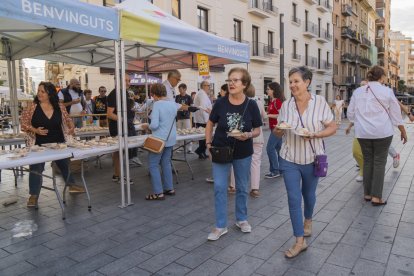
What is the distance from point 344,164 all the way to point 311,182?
4.79 m

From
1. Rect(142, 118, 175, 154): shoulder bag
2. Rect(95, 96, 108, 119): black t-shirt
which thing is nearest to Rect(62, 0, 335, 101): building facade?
Rect(95, 96, 108, 119): black t-shirt

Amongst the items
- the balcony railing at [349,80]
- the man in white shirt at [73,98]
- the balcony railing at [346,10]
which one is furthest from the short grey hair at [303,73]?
the balcony railing at [346,10]

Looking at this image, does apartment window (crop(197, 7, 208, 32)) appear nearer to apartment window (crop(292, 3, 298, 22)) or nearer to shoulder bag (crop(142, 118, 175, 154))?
apartment window (crop(292, 3, 298, 22))

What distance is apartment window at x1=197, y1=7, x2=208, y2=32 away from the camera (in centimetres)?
1850

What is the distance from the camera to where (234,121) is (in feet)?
11.3

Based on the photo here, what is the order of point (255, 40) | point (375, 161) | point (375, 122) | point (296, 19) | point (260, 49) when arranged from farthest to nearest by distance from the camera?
point (296, 19)
point (260, 49)
point (255, 40)
point (375, 161)
point (375, 122)

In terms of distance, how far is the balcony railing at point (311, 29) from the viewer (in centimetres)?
2986

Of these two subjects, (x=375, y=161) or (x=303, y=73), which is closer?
(x=303, y=73)

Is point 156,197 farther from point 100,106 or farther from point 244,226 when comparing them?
point 100,106

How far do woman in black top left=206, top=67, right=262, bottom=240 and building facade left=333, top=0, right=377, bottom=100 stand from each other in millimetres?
37883

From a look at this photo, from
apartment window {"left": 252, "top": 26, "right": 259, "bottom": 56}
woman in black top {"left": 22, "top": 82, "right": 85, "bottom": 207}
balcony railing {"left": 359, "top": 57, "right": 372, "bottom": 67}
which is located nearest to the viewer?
woman in black top {"left": 22, "top": 82, "right": 85, "bottom": 207}

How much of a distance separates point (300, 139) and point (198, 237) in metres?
1.48

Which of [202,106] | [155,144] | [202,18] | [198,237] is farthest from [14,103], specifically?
[202,18]

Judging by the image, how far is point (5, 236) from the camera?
12.5 ft
